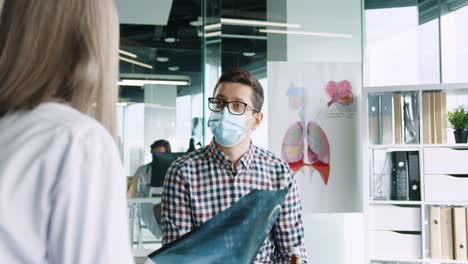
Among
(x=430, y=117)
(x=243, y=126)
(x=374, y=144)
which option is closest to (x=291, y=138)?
(x=374, y=144)

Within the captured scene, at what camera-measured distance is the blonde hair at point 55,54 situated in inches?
26.9

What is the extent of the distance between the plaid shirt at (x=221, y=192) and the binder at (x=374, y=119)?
6.38ft

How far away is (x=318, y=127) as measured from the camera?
4219mm

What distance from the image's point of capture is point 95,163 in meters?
0.63

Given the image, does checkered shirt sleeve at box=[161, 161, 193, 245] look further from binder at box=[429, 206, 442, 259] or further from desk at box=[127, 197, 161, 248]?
desk at box=[127, 197, 161, 248]

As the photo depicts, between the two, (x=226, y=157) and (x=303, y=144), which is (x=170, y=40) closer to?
(x=303, y=144)

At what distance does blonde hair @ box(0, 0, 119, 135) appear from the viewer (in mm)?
684

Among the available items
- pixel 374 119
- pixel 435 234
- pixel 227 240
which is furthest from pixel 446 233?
pixel 227 240

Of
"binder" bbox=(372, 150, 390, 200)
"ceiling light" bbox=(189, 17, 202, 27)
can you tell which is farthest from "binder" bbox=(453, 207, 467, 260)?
"ceiling light" bbox=(189, 17, 202, 27)

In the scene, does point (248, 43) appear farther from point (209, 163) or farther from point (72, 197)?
point (72, 197)

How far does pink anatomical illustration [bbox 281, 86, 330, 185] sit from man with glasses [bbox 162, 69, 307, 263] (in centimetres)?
187

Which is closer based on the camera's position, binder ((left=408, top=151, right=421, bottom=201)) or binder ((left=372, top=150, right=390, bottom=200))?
binder ((left=408, top=151, right=421, bottom=201))

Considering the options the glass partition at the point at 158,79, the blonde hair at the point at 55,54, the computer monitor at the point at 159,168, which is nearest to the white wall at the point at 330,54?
the glass partition at the point at 158,79

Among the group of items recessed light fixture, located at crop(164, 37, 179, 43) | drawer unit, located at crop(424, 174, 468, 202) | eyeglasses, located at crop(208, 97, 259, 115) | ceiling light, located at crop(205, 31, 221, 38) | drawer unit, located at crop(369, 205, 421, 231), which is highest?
recessed light fixture, located at crop(164, 37, 179, 43)
